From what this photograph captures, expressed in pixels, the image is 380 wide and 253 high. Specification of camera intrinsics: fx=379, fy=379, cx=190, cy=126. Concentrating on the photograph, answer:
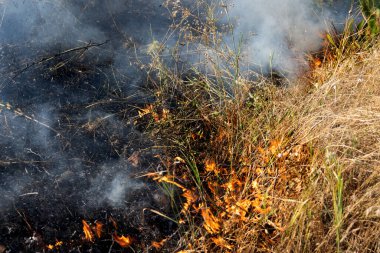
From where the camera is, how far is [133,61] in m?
2.93

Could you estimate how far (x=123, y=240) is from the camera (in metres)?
1.97

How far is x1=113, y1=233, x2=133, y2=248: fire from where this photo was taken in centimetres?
196

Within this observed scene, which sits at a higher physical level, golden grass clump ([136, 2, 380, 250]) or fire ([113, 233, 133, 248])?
golden grass clump ([136, 2, 380, 250])

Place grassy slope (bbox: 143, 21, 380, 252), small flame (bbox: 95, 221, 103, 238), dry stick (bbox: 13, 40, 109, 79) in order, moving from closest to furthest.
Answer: grassy slope (bbox: 143, 21, 380, 252) → small flame (bbox: 95, 221, 103, 238) → dry stick (bbox: 13, 40, 109, 79)

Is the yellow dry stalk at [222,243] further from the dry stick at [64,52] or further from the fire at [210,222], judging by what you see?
the dry stick at [64,52]

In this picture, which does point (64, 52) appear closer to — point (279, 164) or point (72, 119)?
point (72, 119)

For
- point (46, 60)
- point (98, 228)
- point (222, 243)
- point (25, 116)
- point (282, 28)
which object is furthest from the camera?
point (282, 28)

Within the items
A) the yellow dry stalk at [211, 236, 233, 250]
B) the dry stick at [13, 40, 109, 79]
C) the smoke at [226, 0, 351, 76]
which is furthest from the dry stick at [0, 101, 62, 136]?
the smoke at [226, 0, 351, 76]

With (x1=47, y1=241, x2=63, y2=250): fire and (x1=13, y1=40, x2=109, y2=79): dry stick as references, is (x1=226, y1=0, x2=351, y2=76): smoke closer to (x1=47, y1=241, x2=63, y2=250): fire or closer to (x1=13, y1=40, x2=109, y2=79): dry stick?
(x1=13, y1=40, x2=109, y2=79): dry stick

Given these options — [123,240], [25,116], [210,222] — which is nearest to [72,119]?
[25,116]

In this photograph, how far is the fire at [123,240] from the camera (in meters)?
1.96

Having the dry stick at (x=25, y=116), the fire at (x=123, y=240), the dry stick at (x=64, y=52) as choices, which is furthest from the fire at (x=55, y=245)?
the dry stick at (x=64, y=52)

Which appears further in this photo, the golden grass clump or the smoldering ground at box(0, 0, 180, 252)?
the smoldering ground at box(0, 0, 180, 252)

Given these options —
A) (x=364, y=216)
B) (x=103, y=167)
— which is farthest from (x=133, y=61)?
(x=364, y=216)
